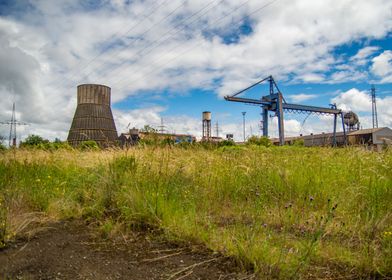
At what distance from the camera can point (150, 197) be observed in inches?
103

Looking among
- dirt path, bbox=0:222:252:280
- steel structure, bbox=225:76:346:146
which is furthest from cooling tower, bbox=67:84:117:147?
dirt path, bbox=0:222:252:280

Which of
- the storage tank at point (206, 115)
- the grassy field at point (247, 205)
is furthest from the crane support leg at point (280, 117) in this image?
the grassy field at point (247, 205)

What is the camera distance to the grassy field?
5.49 ft

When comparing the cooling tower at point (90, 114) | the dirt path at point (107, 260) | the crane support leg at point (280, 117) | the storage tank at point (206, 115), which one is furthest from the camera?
the storage tank at point (206, 115)

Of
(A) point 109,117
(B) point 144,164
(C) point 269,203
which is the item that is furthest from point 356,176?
(A) point 109,117

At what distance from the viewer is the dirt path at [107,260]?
161 cm

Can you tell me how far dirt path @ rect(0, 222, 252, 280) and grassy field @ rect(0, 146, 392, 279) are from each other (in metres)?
0.14

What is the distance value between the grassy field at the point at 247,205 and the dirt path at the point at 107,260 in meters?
0.14

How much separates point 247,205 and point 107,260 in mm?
1601

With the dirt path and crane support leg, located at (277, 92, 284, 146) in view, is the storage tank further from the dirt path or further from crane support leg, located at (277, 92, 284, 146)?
the dirt path

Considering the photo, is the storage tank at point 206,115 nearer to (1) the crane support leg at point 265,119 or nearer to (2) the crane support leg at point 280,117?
(1) the crane support leg at point 265,119

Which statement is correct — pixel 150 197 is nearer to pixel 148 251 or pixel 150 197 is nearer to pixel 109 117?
pixel 148 251

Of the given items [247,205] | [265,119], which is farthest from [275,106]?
[247,205]

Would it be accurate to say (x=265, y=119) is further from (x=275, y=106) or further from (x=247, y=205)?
(x=247, y=205)
